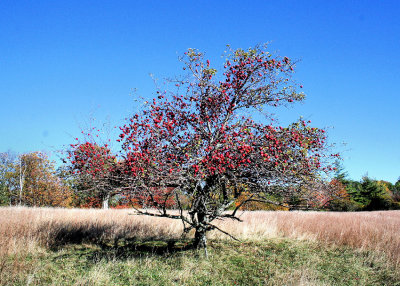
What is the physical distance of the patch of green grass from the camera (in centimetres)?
575

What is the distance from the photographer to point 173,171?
229 inches

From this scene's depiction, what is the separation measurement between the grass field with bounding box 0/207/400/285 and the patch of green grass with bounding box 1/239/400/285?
2 cm

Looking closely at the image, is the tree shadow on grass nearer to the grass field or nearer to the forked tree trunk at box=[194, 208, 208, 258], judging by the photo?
the grass field

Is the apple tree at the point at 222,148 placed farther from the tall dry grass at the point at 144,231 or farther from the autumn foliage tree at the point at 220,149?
the tall dry grass at the point at 144,231

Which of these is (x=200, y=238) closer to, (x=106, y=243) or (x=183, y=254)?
(x=183, y=254)

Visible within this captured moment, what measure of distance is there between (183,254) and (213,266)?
1.10 metres

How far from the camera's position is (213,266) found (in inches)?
263

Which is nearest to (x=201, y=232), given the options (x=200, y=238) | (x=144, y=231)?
(x=200, y=238)

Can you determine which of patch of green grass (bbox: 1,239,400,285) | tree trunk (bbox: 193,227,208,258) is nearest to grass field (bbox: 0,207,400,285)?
patch of green grass (bbox: 1,239,400,285)

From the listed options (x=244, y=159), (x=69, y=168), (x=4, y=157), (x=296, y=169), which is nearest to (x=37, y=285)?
(x=69, y=168)

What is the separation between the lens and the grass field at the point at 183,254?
5922 mm

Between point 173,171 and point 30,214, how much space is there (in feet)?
31.0

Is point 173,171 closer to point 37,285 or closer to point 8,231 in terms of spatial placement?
point 37,285

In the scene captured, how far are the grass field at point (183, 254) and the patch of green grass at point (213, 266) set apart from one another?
24 mm
